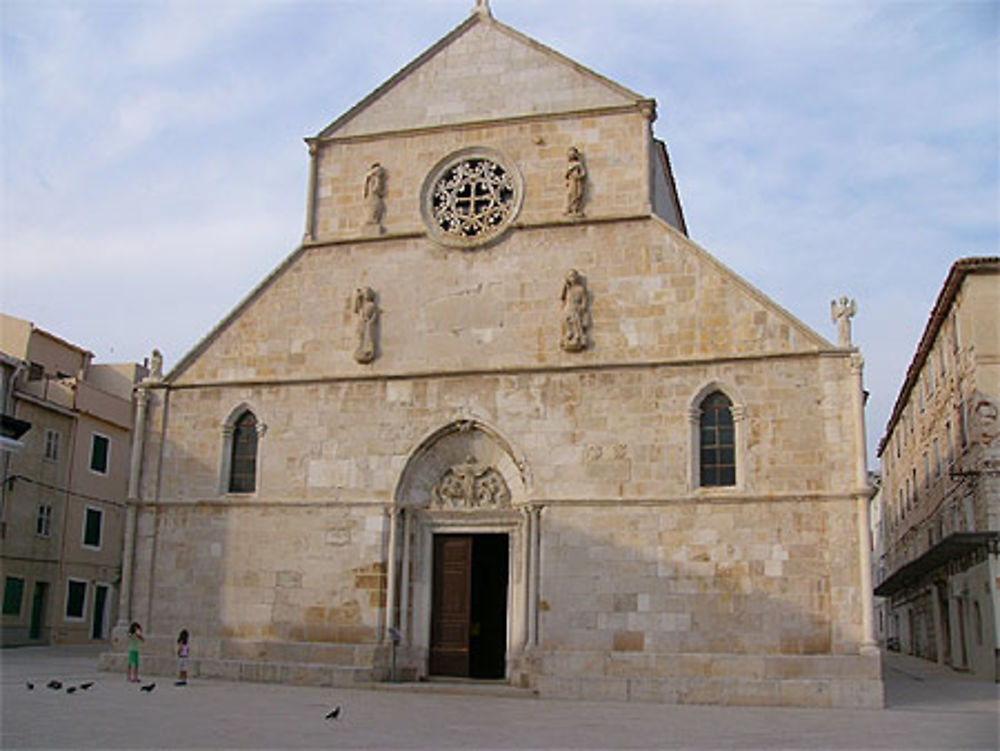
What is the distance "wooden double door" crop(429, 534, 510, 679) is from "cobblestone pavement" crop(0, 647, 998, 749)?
1696 mm

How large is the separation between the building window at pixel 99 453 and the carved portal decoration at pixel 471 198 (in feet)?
53.6

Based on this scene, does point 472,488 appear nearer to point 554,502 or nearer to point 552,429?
point 554,502

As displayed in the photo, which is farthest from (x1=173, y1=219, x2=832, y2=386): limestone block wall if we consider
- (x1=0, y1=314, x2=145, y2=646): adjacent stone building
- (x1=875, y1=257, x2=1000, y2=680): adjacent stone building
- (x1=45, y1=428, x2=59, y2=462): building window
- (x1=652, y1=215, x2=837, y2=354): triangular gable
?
(x1=45, y1=428, x2=59, y2=462): building window

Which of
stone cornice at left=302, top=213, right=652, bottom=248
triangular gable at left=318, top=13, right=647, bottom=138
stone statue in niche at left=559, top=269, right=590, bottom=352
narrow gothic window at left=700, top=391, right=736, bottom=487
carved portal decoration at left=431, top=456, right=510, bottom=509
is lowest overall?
carved portal decoration at left=431, top=456, right=510, bottom=509

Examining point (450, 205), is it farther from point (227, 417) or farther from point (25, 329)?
point (25, 329)

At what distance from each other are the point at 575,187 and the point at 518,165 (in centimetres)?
132

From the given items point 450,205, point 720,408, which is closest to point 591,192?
point 450,205

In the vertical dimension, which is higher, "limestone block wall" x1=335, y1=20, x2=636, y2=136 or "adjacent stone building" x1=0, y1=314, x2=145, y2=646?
"limestone block wall" x1=335, y1=20, x2=636, y2=136

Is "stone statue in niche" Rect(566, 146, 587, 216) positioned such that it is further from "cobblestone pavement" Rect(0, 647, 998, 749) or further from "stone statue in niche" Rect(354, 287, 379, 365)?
"cobblestone pavement" Rect(0, 647, 998, 749)

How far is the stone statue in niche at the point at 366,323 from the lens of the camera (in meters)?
19.5

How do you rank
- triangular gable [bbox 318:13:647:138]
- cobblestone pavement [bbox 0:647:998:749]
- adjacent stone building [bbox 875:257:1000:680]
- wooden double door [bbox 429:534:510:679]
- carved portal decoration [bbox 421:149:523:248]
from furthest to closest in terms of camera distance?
adjacent stone building [bbox 875:257:1000:680]
triangular gable [bbox 318:13:647:138]
carved portal decoration [bbox 421:149:523:248]
wooden double door [bbox 429:534:510:679]
cobblestone pavement [bbox 0:647:998:749]

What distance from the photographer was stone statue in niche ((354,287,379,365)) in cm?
1950

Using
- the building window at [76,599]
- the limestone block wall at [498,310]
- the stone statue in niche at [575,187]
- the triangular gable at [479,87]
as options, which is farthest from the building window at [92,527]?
the stone statue in niche at [575,187]

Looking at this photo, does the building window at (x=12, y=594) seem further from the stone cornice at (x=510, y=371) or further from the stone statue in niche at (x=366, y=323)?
the stone statue in niche at (x=366, y=323)
